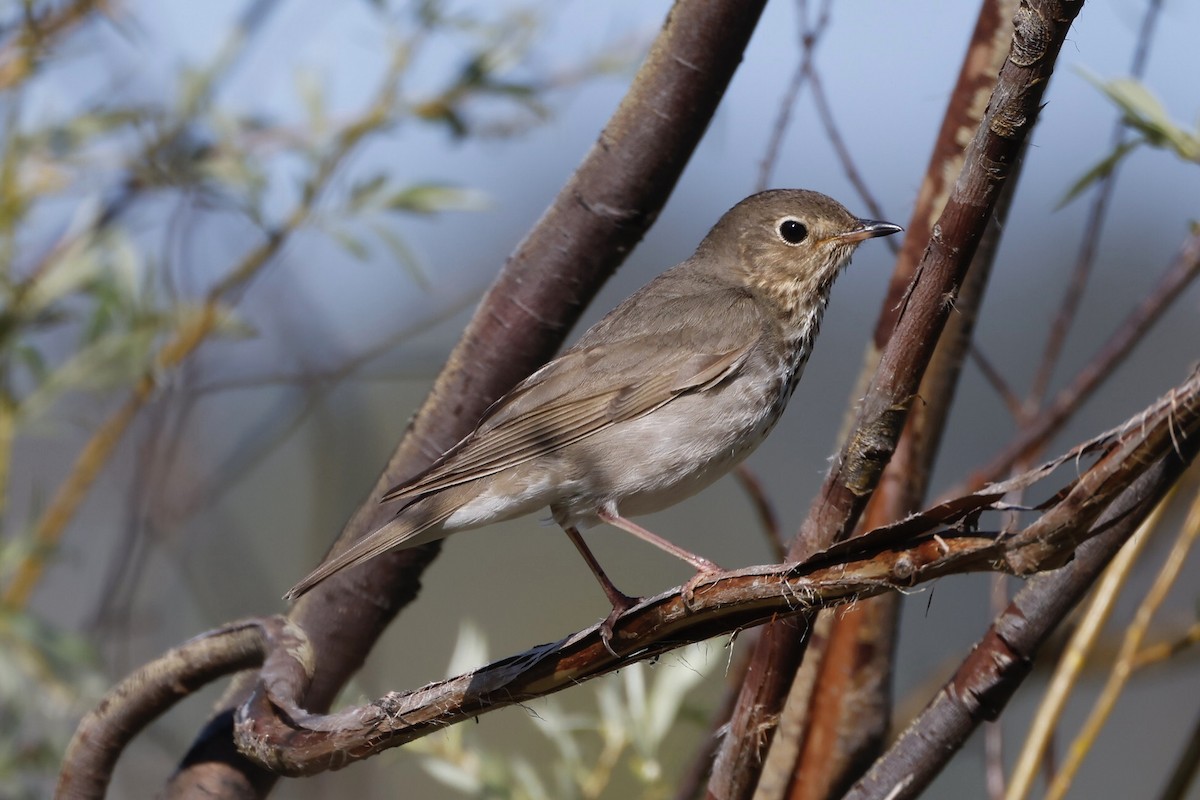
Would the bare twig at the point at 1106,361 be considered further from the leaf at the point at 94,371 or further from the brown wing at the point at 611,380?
the leaf at the point at 94,371

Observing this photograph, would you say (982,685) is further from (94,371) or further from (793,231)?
(94,371)

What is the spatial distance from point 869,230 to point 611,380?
0.82m

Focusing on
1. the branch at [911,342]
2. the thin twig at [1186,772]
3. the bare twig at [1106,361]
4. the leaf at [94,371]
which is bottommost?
the thin twig at [1186,772]

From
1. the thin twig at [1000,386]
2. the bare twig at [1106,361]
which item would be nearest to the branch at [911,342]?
the bare twig at [1106,361]

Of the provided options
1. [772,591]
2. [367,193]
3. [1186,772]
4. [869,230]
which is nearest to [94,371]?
[367,193]

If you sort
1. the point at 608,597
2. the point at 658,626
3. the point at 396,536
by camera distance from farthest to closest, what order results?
the point at 396,536 < the point at 608,597 < the point at 658,626

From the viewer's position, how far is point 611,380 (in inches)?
120

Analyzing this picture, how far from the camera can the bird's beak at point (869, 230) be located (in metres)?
3.11

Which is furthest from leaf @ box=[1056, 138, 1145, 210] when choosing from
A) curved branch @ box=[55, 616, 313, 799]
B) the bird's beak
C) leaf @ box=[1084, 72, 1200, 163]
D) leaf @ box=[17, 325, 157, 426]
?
leaf @ box=[17, 325, 157, 426]

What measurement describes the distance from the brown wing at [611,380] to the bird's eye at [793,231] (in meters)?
0.30

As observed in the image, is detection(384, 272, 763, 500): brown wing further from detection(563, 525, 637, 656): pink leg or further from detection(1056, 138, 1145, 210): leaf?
detection(1056, 138, 1145, 210): leaf

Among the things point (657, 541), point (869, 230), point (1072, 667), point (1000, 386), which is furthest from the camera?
point (869, 230)

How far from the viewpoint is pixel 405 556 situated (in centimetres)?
280

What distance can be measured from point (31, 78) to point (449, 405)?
6.44ft
